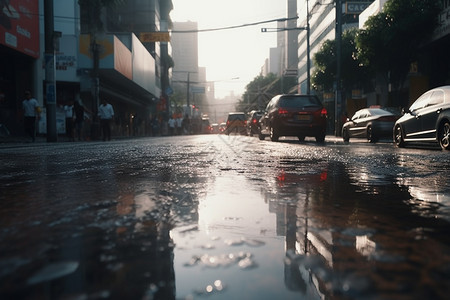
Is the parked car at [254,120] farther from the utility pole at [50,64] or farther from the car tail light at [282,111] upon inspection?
the utility pole at [50,64]

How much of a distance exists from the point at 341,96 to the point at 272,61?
15863cm

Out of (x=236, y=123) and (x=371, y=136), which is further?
(x=236, y=123)

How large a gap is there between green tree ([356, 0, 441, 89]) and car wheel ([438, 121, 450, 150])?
14471 millimetres

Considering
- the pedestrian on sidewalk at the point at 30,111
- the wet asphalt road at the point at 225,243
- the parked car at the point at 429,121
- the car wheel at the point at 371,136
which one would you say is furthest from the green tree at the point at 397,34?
the wet asphalt road at the point at 225,243

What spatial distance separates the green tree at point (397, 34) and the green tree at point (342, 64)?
884 cm

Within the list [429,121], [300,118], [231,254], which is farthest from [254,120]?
[231,254]

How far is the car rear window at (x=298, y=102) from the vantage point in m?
13.8

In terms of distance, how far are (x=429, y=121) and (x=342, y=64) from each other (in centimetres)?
2525

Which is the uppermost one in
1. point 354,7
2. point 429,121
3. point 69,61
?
point 354,7

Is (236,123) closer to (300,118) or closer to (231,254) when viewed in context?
(300,118)

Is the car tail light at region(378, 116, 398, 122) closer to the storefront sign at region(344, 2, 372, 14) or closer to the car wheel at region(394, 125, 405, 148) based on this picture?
the car wheel at region(394, 125, 405, 148)

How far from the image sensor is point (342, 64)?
33.3 meters

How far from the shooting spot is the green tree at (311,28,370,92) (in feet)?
109

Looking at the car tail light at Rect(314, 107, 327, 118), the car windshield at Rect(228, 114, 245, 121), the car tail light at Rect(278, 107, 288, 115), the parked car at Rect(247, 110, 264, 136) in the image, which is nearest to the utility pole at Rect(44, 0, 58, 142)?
the car tail light at Rect(278, 107, 288, 115)
